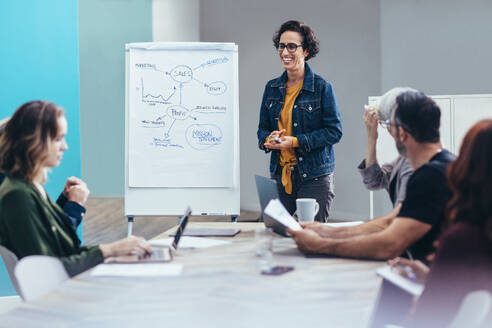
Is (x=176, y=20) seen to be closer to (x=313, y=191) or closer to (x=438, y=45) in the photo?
(x=438, y=45)

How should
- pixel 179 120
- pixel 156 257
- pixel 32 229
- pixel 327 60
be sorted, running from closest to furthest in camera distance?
pixel 32 229 < pixel 156 257 < pixel 179 120 < pixel 327 60

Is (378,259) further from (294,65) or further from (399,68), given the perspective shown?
(399,68)

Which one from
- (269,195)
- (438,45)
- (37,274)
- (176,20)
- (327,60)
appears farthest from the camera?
(176,20)

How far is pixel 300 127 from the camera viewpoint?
324cm

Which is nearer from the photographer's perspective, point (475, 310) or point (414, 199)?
point (475, 310)

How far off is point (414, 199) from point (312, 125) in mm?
1472

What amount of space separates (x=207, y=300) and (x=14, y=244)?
77cm

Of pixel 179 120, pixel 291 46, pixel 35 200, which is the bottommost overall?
pixel 35 200

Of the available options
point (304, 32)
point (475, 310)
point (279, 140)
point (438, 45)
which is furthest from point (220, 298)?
point (438, 45)

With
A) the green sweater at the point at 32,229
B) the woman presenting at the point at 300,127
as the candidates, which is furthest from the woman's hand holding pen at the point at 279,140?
the green sweater at the point at 32,229

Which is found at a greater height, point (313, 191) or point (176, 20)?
point (176, 20)


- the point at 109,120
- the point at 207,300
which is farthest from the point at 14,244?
the point at 109,120

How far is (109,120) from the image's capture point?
27.0 ft

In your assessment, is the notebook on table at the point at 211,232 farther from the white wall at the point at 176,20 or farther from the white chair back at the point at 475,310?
the white wall at the point at 176,20
